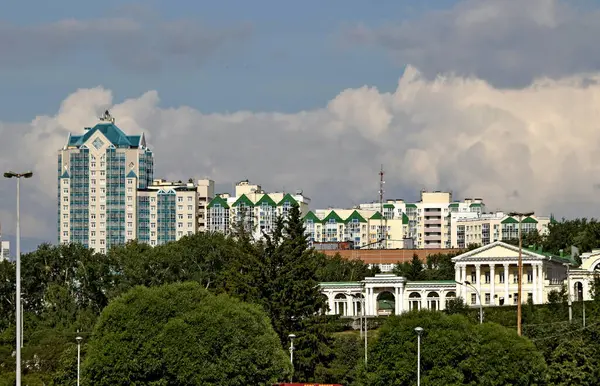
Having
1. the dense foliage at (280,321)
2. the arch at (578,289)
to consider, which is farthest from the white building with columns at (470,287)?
the dense foliage at (280,321)

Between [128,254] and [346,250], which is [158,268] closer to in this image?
[128,254]

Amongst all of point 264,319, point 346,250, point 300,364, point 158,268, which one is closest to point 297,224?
point 300,364

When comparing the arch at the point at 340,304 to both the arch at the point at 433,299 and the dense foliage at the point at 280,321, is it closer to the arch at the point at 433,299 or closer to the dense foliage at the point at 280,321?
the dense foliage at the point at 280,321

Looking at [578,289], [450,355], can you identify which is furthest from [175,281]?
[450,355]

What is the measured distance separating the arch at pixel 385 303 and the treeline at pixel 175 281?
666 cm

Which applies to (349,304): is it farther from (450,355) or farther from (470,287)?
(450,355)

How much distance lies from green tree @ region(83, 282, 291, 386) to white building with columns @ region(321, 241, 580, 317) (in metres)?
65.8

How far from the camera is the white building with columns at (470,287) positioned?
13262 cm

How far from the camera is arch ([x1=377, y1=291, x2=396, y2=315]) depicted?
135000mm

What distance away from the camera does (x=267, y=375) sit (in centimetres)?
6650

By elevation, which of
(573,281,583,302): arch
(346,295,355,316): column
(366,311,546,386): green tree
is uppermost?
(573,281,583,302): arch

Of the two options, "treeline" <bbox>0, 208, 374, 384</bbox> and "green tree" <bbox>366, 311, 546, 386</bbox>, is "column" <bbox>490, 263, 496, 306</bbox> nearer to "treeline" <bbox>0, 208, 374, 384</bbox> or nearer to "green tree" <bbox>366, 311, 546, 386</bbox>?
"treeline" <bbox>0, 208, 374, 384</bbox>

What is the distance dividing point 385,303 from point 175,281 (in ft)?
76.4

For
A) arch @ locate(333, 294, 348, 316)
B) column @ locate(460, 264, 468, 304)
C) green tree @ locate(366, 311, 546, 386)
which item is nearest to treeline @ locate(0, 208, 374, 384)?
arch @ locate(333, 294, 348, 316)
